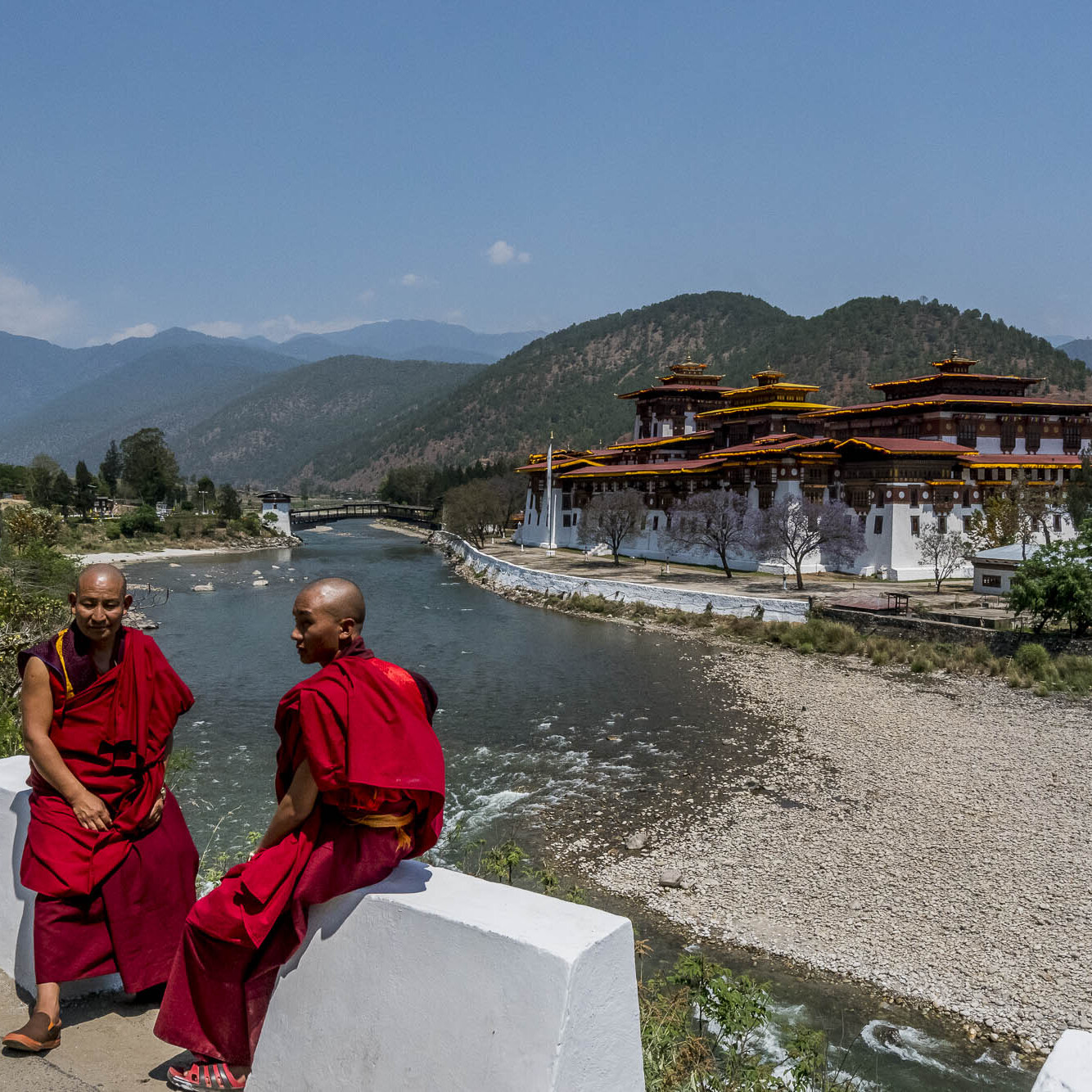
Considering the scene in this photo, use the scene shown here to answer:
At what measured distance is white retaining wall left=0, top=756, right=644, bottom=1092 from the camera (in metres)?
2.59

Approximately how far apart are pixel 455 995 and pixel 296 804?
0.75 meters

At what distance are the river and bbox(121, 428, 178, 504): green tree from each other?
46424 millimetres

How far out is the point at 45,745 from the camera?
3.61 metres

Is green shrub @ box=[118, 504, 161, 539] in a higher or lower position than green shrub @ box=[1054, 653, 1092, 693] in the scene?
higher

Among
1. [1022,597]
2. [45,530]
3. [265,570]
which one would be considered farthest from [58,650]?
[265,570]

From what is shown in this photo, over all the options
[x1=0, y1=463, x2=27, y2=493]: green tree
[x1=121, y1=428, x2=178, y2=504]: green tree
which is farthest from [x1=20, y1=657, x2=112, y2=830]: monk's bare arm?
[x1=0, y1=463, x2=27, y2=493]: green tree

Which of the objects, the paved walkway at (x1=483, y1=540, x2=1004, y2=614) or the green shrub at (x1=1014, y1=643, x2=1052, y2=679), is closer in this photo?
the green shrub at (x1=1014, y1=643, x2=1052, y2=679)

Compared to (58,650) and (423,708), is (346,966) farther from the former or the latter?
(58,650)

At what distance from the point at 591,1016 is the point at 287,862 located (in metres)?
1.07

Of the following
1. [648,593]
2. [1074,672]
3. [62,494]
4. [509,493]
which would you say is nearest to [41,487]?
[62,494]

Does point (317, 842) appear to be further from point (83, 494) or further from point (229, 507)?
point (229, 507)

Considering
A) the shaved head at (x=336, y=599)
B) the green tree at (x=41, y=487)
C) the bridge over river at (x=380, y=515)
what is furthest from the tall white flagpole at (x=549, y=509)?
the shaved head at (x=336, y=599)

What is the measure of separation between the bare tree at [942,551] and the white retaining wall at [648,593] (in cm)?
789

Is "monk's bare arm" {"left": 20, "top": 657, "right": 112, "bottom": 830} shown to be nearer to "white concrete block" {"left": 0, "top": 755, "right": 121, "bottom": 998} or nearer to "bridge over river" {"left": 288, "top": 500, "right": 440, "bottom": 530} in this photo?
"white concrete block" {"left": 0, "top": 755, "right": 121, "bottom": 998}
